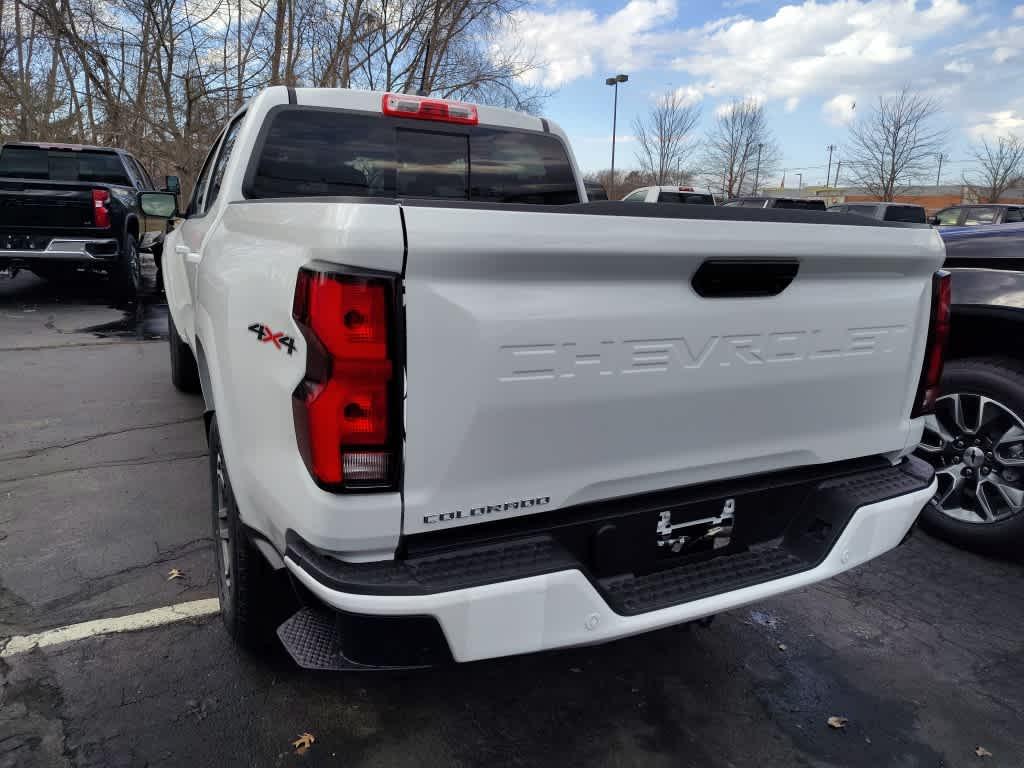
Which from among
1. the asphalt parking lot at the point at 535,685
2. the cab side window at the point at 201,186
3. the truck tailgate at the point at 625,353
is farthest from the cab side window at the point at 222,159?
the truck tailgate at the point at 625,353

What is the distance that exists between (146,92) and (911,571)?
27.3 meters

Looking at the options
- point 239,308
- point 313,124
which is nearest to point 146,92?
point 313,124

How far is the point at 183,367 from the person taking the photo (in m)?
5.96

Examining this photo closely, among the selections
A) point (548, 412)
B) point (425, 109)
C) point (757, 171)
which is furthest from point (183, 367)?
point (757, 171)

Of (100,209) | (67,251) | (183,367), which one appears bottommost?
(183,367)

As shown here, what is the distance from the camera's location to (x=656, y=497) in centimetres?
209

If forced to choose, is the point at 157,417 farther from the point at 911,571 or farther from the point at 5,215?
the point at 5,215

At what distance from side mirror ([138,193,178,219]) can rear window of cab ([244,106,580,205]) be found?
1618 mm

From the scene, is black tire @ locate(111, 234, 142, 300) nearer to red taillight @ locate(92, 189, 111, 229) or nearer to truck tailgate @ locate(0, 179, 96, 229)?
red taillight @ locate(92, 189, 111, 229)

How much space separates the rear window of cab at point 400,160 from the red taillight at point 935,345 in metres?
2.28

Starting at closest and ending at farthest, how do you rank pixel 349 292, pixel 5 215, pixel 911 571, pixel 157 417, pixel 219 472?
pixel 349 292, pixel 219 472, pixel 911 571, pixel 157 417, pixel 5 215

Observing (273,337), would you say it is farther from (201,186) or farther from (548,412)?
(201,186)


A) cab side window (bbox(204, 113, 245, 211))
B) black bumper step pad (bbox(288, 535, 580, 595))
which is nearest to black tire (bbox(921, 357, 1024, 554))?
black bumper step pad (bbox(288, 535, 580, 595))

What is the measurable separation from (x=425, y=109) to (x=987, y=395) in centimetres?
306
